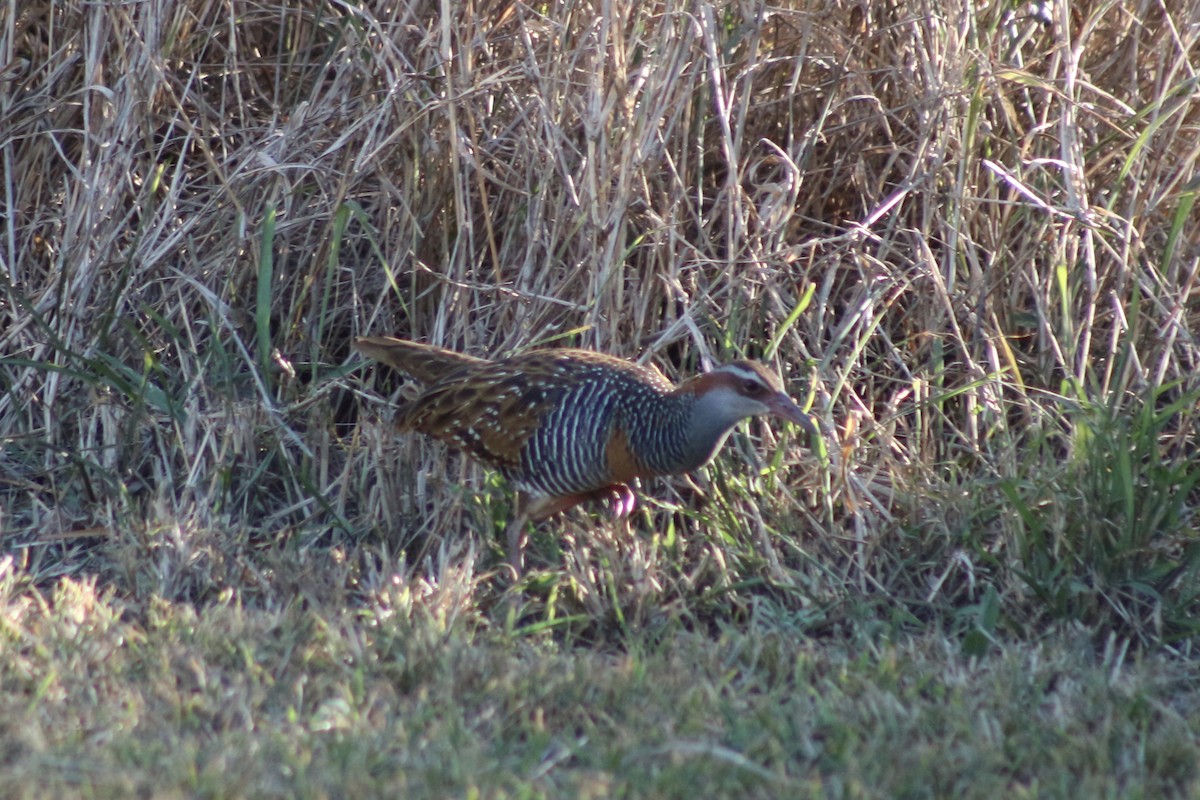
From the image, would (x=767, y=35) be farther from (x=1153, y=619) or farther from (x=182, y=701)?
(x=182, y=701)

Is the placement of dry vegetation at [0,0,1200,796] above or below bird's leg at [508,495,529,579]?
above

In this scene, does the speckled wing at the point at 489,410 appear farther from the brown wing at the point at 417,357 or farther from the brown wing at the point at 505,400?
the brown wing at the point at 417,357

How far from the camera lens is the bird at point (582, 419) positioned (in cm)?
431

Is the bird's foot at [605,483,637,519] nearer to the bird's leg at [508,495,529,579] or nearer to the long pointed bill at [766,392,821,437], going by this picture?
the bird's leg at [508,495,529,579]

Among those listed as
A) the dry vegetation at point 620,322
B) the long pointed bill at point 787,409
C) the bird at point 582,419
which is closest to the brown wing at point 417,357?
the bird at point 582,419

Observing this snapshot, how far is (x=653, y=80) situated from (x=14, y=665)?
2.67 metres

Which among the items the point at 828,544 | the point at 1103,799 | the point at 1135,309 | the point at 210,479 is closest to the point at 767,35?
the point at 1135,309

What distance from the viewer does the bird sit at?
431cm

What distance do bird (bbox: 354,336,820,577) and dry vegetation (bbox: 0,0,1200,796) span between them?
0.18 metres

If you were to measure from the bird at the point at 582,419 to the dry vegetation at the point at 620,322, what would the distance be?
0.18 m

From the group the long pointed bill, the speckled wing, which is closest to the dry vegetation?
the speckled wing

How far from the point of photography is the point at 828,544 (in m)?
4.42

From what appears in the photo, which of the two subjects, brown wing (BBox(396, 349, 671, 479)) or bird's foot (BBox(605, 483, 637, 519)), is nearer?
brown wing (BBox(396, 349, 671, 479))

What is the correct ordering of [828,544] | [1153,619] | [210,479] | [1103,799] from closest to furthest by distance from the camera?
1. [1103,799]
2. [1153,619]
3. [828,544]
4. [210,479]
